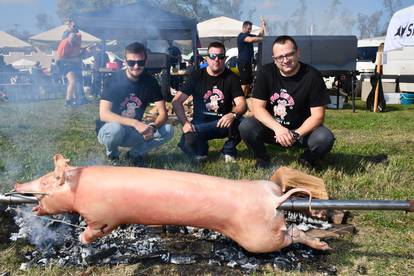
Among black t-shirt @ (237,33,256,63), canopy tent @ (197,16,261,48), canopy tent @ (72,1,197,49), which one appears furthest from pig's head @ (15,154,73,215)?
canopy tent @ (197,16,261,48)

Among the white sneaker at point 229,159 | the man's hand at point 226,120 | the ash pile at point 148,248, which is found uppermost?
the man's hand at point 226,120

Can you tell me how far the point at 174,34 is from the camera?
969 cm

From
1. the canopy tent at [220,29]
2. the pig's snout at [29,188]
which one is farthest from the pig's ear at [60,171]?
the canopy tent at [220,29]

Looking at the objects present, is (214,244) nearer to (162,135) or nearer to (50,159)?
(162,135)

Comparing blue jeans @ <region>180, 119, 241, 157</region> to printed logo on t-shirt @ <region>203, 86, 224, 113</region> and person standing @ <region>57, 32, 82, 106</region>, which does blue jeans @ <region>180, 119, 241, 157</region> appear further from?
person standing @ <region>57, 32, 82, 106</region>

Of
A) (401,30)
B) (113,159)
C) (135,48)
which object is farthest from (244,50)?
(135,48)

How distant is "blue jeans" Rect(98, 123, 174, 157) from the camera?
4.57m

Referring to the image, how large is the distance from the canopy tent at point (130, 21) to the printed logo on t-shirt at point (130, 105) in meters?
1.38

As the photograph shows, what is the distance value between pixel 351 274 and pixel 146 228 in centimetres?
146

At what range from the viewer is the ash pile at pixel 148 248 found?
2668 millimetres

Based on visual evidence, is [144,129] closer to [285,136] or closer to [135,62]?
[135,62]

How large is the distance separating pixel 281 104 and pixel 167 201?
8.12 ft

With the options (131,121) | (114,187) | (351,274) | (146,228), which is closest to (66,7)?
(131,121)

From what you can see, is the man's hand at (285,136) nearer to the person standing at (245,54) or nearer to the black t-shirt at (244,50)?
the person standing at (245,54)
